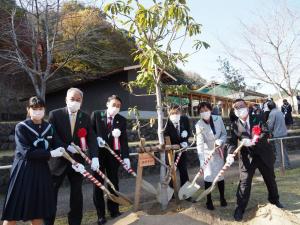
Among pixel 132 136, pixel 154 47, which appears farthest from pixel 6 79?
pixel 154 47

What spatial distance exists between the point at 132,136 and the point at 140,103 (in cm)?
593

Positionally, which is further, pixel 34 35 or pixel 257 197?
pixel 34 35

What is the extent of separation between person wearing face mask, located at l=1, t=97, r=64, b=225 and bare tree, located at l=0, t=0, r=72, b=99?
11316 mm

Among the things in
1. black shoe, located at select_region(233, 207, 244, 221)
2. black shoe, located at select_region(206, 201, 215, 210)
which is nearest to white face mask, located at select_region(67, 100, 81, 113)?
black shoe, located at select_region(206, 201, 215, 210)

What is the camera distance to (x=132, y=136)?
12.1 metres

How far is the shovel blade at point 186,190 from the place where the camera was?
5391 mm

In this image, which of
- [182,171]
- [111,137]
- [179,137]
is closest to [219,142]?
[179,137]

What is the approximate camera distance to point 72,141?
461 centimetres

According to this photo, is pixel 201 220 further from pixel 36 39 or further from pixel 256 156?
pixel 36 39

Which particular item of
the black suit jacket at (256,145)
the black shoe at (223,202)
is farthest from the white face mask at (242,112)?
the black shoe at (223,202)

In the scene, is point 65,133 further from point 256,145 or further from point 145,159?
point 256,145

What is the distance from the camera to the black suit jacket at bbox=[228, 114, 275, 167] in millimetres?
4949

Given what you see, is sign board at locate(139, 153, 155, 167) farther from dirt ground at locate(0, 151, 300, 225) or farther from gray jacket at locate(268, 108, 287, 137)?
gray jacket at locate(268, 108, 287, 137)

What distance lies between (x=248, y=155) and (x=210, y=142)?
27.1 inches
